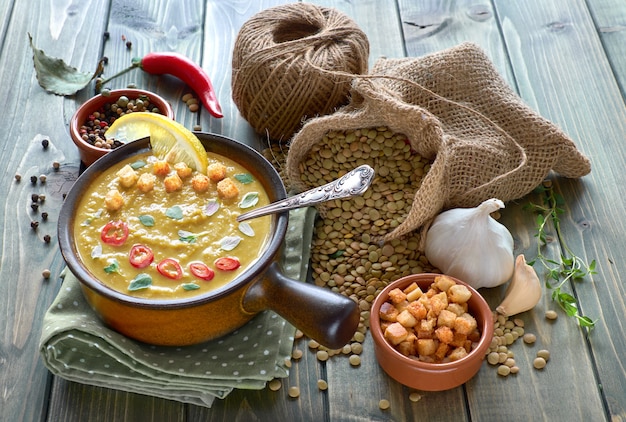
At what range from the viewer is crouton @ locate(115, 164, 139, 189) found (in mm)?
2000

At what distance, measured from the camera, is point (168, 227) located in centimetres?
192

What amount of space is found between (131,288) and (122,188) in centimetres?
35

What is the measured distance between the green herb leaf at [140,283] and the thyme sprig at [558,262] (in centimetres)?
103

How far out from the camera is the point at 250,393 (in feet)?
6.15

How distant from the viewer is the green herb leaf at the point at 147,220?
1.92m

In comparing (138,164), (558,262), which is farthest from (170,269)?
(558,262)

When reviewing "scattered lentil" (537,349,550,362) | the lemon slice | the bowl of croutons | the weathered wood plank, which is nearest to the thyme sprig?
"scattered lentil" (537,349,550,362)

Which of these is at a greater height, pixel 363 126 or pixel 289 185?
pixel 363 126

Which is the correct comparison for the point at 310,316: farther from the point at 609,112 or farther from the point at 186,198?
the point at 609,112

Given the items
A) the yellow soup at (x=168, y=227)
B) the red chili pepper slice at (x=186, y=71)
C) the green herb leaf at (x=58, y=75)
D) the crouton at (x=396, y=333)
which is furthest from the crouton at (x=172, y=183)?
the green herb leaf at (x=58, y=75)

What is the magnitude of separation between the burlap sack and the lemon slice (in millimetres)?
305

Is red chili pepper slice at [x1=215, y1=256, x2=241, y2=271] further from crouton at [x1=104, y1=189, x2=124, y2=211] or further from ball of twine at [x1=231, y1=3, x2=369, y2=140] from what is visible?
ball of twine at [x1=231, y1=3, x2=369, y2=140]

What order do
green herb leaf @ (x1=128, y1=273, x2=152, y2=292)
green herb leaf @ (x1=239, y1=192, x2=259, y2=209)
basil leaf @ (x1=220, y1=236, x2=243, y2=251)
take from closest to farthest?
green herb leaf @ (x1=128, y1=273, x2=152, y2=292), basil leaf @ (x1=220, y1=236, x2=243, y2=251), green herb leaf @ (x1=239, y1=192, x2=259, y2=209)

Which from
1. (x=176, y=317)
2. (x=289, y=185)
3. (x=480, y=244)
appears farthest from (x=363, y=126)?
(x=176, y=317)
